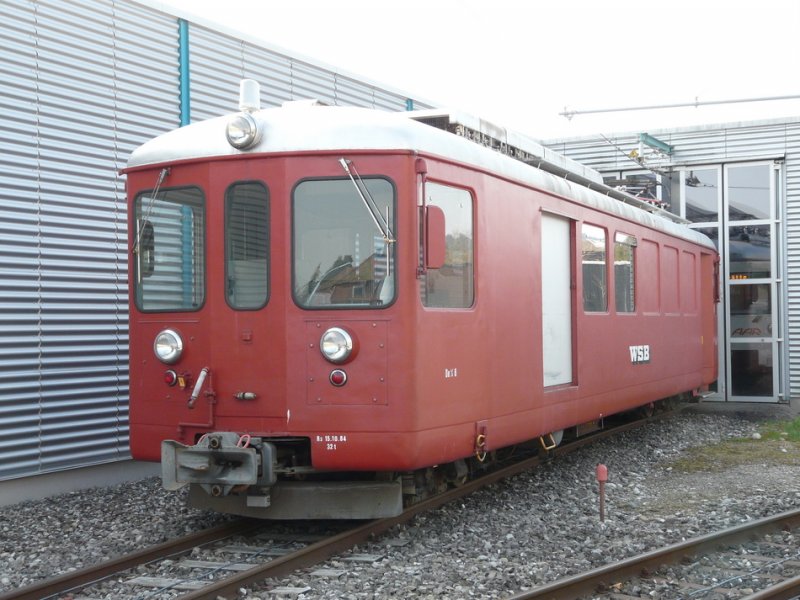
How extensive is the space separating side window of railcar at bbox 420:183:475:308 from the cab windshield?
0.34m

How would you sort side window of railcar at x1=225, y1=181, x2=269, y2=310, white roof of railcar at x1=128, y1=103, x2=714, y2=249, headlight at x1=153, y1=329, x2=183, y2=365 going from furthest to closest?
headlight at x1=153, y1=329, x2=183, y2=365
side window of railcar at x1=225, y1=181, x2=269, y2=310
white roof of railcar at x1=128, y1=103, x2=714, y2=249

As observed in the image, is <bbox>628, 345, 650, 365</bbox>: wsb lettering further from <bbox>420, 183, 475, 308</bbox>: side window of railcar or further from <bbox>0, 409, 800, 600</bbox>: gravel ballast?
<bbox>420, 183, 475, 308</bbox>: side window of railcar

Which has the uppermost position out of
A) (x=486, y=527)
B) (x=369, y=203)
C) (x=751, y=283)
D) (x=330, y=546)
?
(x=369, y=203)

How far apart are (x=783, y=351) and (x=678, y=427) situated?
368cm

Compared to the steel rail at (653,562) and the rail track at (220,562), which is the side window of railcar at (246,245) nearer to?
Answer: the rail track at (220,562)

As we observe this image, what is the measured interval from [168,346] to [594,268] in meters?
4.49

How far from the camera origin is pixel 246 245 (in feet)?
21.0

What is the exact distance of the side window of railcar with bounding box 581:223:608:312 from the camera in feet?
29.4

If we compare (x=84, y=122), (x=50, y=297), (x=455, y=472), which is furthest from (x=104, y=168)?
(x=455, y=472)

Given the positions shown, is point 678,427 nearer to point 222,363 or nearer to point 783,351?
point 783,351

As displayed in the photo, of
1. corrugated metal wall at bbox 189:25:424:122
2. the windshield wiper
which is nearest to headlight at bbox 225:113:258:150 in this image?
the windshield wiper

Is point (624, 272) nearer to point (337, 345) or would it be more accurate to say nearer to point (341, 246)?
point (341, 246)

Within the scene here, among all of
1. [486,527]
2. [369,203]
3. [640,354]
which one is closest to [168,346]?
[369,203]

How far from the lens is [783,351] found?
1602 centimetres
